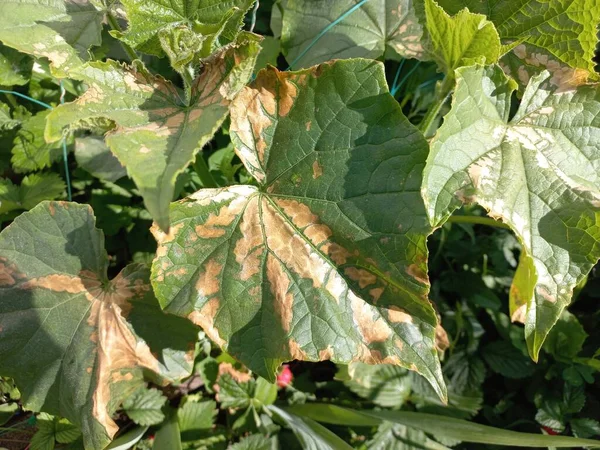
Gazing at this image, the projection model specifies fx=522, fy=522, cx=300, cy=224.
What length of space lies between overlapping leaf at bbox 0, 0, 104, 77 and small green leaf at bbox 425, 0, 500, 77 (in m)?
0.77

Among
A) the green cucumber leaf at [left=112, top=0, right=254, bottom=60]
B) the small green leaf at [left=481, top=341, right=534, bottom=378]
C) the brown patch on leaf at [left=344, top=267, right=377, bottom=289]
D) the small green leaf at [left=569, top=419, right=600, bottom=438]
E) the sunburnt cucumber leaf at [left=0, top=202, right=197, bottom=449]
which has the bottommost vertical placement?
the small green leaf at [left=569, top=419, right=600, bottom=438]

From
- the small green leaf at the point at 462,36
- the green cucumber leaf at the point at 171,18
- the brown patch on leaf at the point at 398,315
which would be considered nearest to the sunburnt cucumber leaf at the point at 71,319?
the green cucumber leaf at the point at 171,18

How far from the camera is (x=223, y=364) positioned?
5.43 feet

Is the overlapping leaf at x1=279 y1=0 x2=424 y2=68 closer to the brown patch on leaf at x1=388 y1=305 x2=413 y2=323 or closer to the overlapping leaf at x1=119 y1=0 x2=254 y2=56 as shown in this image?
the overlapping leaf at x1=119 y1=0 x2=254 y2=56

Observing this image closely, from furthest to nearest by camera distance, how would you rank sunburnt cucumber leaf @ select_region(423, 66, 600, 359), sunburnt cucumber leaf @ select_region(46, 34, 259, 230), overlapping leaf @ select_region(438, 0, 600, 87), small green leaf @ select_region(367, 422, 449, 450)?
small green leaf @ select_region(367, 422, 449, 450), overlapping leaf @ select_region(438, 0, 600, 87), sunburnt cucumber leaf @ select_region(423, 66, 600, 359), sunburnt cucumber leaf @ select_region(46, 34, 259, 230)

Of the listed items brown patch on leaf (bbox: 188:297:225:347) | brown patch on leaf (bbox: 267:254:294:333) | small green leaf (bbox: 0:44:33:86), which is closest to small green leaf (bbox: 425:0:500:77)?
brown patch on leaf (bbox: 267:254:294:333)

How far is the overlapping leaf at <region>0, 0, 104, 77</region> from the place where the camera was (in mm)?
1168

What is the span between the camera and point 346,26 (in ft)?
4.84

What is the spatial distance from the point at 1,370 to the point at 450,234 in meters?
1.42

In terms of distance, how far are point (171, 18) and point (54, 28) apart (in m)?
0.30

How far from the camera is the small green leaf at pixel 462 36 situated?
1012 mm

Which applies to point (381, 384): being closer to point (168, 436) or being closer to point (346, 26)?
point (168, 436)

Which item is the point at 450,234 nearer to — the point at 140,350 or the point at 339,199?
the point at 339,199

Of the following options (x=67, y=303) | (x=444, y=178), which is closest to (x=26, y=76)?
(x=67, y=303)
